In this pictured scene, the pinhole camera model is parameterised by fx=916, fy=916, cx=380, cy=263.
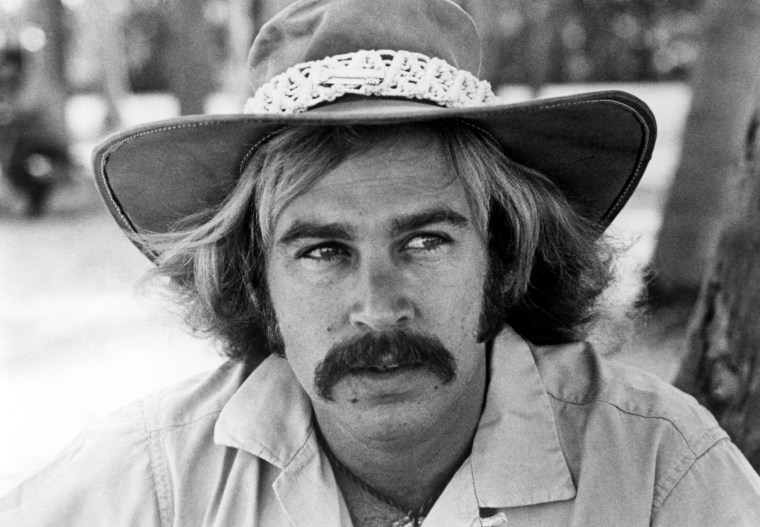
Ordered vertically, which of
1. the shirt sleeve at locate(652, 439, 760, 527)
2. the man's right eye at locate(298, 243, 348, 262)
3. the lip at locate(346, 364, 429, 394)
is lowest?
the shirt sleeve at locate(652, 439, 760, 527)

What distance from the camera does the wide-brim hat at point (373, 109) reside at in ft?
6.47

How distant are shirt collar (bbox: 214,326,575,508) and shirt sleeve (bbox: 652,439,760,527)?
0.22 meters

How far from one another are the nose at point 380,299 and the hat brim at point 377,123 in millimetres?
324

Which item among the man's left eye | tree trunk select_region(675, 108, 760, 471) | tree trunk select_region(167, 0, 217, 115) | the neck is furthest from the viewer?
tree trunk select_region(167, 0, 217, 115)

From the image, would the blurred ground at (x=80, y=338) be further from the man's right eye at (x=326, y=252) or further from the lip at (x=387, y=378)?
the lip at (x=387, y=378)

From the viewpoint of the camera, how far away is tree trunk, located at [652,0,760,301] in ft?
19.3

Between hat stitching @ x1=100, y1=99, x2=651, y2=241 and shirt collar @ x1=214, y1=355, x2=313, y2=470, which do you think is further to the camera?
shirt collar @ x1=214, y1=355, x2=313, y2=470

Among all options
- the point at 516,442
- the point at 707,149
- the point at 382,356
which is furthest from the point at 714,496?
the point at 707,149

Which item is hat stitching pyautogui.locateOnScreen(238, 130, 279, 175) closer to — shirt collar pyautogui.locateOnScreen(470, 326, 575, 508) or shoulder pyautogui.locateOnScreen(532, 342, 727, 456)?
shirt collar pyautogui.locateOnScreen(470, 326, 575, 508)

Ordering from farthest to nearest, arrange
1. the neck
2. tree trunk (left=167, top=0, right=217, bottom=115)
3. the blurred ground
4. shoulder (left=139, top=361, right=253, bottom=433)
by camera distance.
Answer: tree trunk (left=167, top=0, right=217, bottom=115) < the blurred ground < shoulder (left=139, top=361, right=253, bottom=433) < the neck

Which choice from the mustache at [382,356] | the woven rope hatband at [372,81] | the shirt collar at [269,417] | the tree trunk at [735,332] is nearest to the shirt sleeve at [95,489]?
the shirt collar at [269,417]

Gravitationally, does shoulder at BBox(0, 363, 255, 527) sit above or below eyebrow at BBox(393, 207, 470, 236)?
below

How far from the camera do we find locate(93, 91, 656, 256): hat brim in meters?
1.95

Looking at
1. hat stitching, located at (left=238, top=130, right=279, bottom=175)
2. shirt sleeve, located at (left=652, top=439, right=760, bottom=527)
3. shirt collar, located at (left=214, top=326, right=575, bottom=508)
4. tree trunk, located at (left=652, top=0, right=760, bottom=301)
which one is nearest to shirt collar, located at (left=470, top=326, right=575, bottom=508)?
shirt collar, located at (left=214, top=326, right=575, bottom=508)
